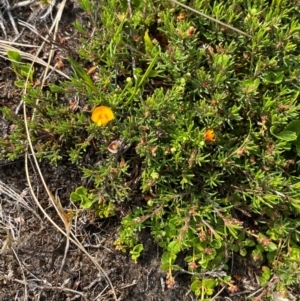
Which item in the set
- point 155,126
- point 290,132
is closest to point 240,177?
point 290,132

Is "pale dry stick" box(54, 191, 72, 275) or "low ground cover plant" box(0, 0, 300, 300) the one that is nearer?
"low ground cover plant" box(0, 0, 300, 300)

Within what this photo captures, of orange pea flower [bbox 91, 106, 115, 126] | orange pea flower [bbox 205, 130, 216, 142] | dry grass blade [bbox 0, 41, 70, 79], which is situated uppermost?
orange pea flower [bbox 205, 130, 216, 142]

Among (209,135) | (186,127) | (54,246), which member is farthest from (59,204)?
(209,135)

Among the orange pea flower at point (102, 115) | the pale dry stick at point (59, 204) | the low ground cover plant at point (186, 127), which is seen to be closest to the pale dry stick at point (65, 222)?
the pale dry stick at point (59, 204)

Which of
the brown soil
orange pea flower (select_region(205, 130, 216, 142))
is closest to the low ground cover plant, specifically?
orange pea flower (select_region(205, 130, 216, 142))

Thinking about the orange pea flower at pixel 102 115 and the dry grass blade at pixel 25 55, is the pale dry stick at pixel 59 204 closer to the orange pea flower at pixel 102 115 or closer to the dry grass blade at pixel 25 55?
the dry grass blade at pixel 25 55

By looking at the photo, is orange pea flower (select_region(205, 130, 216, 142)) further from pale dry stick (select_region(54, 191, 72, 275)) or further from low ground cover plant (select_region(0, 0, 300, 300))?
pale dry stick (select_region(54, 191, 72, 275))

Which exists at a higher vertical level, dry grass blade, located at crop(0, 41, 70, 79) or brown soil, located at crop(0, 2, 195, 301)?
dry grass blade, located at crop(0, 41, 70, 79)

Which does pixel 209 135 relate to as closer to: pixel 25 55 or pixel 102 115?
pixel 102 115
